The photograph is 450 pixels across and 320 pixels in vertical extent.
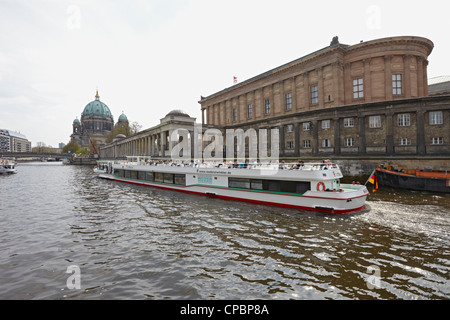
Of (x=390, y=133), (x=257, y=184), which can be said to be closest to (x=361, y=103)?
(x=390, y=133)

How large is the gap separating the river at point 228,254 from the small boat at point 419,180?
7221 mm

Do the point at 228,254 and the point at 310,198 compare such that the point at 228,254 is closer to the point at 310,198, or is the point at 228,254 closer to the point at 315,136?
the point at 310,198

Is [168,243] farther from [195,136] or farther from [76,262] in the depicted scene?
[195,136]

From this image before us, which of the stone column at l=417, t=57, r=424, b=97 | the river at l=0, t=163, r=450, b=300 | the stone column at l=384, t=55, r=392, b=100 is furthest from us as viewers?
the stone column at l=417, t=57, r=424, b=97

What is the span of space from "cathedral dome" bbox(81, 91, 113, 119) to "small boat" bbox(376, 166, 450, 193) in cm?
19263

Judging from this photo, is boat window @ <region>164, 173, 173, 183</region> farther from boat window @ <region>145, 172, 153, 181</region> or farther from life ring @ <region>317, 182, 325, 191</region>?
life ring @ <region>317, 182, 325, 191</region>

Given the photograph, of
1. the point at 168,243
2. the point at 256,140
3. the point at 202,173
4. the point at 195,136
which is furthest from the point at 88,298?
the point at 195,136

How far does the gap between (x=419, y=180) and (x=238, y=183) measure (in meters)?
18.5

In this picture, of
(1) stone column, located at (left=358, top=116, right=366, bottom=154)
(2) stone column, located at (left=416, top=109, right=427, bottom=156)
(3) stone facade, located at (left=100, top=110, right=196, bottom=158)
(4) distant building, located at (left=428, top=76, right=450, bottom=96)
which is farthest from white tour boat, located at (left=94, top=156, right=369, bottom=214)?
(4) distant building, located at (left=428, top=76, right=450, bottom=96)

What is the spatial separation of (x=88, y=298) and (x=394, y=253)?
10.8m

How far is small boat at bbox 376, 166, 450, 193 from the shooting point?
22.0m

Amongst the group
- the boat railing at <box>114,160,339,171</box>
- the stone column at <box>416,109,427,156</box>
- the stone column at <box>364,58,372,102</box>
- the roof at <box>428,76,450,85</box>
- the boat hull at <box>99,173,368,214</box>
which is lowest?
the boat hull at <box>99,173,368,214</box>

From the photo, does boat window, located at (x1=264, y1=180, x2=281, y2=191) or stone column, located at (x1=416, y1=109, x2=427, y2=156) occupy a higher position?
stone column, located at (x1=416, y1=109, x2=427, y2=156)

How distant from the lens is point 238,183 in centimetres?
2033
